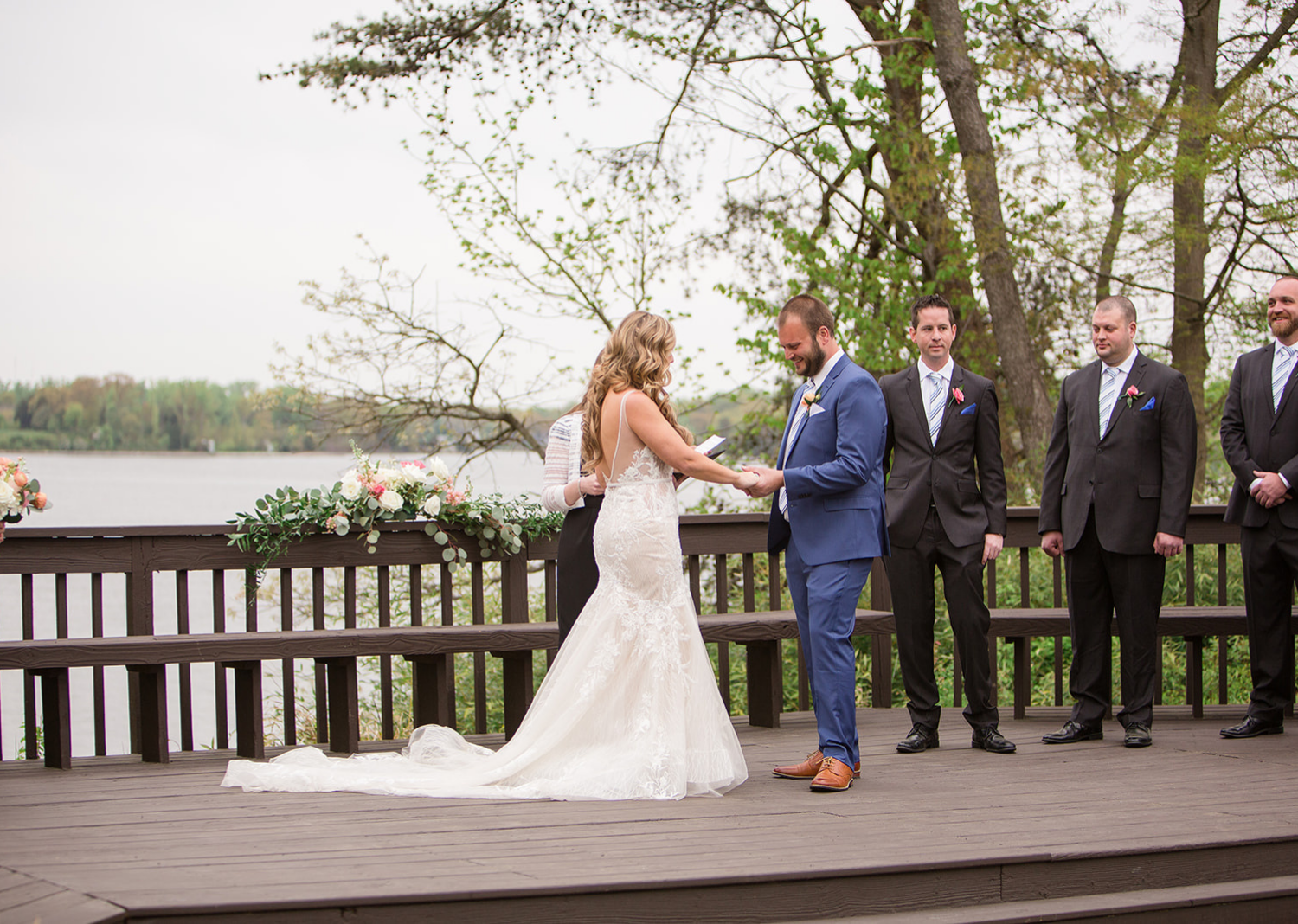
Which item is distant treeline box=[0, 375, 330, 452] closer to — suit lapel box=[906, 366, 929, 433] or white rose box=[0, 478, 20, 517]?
white rose box=[0, 478, 20, 517]

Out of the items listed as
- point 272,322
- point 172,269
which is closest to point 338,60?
point 272,322

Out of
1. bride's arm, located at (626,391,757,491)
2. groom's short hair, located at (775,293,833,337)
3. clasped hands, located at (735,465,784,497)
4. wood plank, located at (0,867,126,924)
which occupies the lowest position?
wood plank, located at (0,867,126,924)

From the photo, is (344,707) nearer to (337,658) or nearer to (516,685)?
(337,658)

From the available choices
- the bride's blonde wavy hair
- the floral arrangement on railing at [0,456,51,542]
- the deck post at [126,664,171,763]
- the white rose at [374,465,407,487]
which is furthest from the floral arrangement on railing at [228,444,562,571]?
the bride's blonde wavy hair

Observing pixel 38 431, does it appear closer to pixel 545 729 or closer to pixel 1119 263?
pixel 545 729

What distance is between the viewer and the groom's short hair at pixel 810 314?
3854mm

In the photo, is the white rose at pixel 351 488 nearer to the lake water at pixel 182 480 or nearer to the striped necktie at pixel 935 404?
the lake water at pixel 182 480

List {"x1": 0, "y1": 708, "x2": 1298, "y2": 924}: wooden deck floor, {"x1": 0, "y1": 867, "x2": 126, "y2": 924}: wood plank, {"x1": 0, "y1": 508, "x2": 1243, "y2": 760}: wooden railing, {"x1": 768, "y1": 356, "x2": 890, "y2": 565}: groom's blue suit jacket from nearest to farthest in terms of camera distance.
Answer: {"x1": 0, "y1": 867, "x2": 126, "y2": 924}: wood plank < {"x1": 0, "y1": 708, "x2": 1298, "y2": 924}: wooden deck floor < {"x1": 768, "y1": 356, "x2": 890, "y2": 565}: groom's blue suit jacket < {"x1": 0, "y1": 508, "x2": 1243, "y2": 760}: wooden railing

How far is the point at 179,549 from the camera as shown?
16.3ft

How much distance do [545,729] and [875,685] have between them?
8.25 feet

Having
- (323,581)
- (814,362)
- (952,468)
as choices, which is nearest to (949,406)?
(952,468)

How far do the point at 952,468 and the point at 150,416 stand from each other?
9.14 m

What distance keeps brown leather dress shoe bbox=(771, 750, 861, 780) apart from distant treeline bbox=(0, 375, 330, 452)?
7.65m

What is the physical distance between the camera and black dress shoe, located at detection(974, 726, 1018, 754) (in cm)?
459
